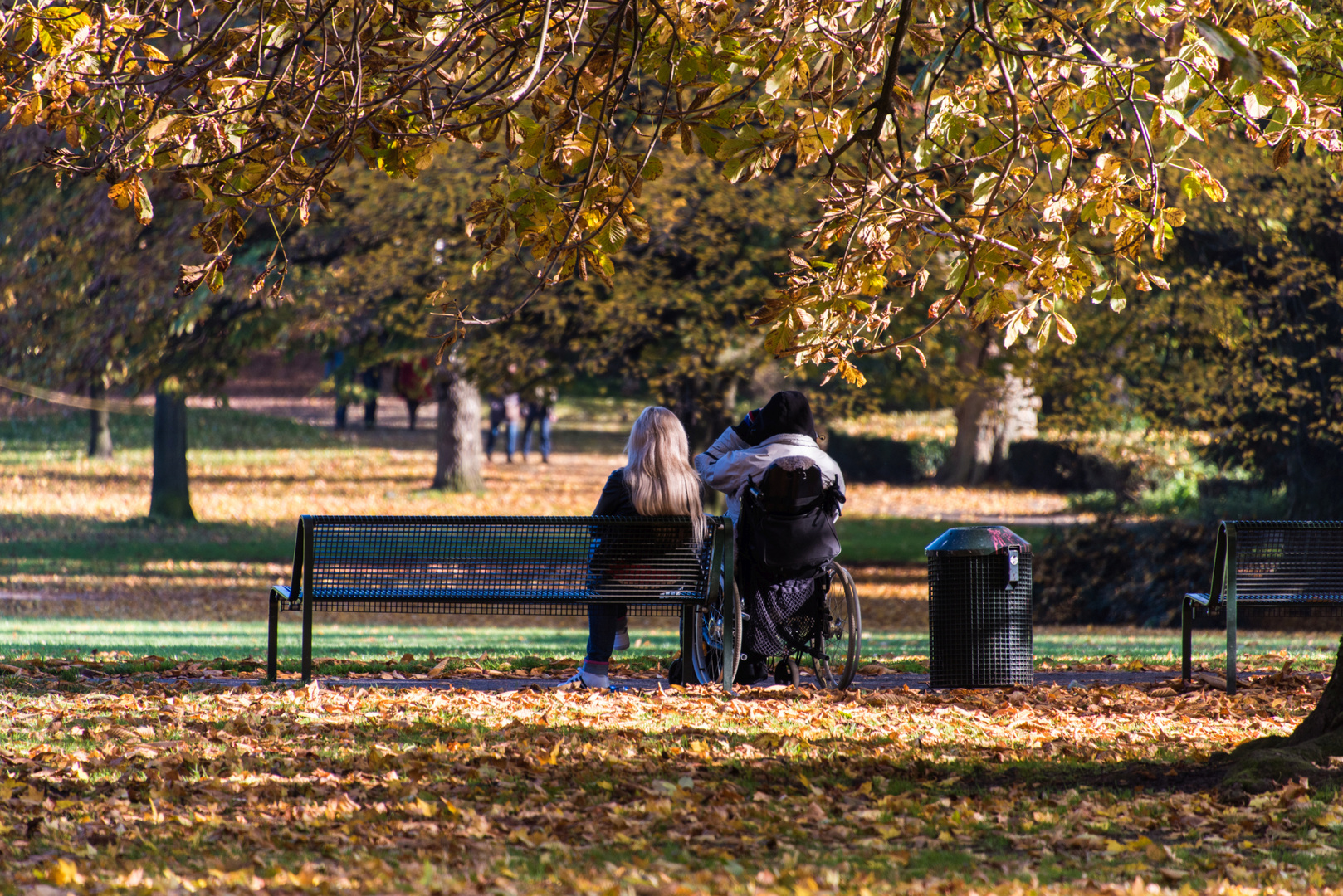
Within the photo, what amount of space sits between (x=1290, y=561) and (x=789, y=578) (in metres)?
2.59

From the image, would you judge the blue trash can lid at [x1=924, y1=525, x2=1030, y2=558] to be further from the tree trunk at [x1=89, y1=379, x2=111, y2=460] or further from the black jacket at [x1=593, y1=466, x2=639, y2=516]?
the tree trunk at [x1=89, y1=379, x2=111, y2=460]

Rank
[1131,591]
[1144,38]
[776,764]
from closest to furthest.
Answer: [776,764] → [1144,38] → [1131,591]

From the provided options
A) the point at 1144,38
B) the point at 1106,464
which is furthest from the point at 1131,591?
the point at 1106,464

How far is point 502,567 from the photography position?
24.0 ft

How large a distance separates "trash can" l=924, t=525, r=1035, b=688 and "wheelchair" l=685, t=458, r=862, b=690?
492 mm

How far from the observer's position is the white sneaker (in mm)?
7180

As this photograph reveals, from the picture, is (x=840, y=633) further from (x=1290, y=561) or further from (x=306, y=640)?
(x=306, y=640)

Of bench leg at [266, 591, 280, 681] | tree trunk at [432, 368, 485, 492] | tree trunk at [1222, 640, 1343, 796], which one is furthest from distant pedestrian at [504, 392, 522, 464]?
tree trunk at [1222, 640, 1343, 796]

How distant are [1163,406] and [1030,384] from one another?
4.76 ft

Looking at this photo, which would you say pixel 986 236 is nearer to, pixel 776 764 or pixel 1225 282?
pixel 776 764

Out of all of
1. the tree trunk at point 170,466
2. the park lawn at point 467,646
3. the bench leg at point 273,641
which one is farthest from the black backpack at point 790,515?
the tree trunk at point 170,466

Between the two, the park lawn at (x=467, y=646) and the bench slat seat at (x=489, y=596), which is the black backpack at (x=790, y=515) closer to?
the bench slat seat at (x=489, y=596)

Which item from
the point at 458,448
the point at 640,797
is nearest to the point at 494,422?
the point at 458,448

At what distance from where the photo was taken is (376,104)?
17.7 feet
